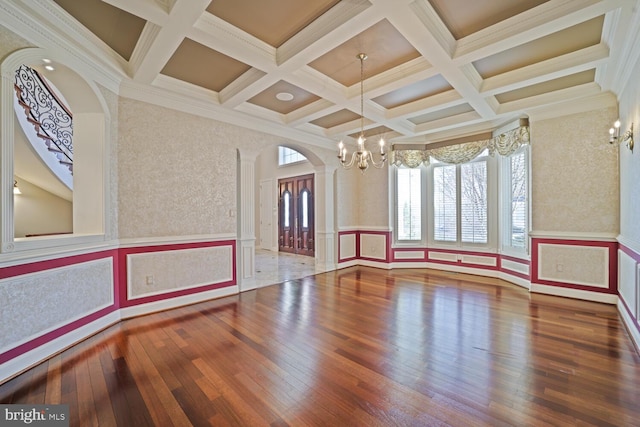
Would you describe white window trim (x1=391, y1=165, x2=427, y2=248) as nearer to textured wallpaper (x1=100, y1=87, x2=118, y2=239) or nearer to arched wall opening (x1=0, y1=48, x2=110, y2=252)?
textured wallpaper (x1=100, y1=87, x2=118, y2=239)

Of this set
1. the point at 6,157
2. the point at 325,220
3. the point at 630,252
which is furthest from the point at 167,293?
the point at 630,252

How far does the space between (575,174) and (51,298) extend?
21.9 ft

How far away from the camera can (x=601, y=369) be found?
2346mm

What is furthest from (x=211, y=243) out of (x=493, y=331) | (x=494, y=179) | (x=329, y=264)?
(x=494, y=179)

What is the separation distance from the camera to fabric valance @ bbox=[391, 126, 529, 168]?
4.87m

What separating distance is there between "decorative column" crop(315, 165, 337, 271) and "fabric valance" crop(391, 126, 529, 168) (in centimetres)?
156

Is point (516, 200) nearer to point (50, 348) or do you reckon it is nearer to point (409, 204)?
point (409, 204)

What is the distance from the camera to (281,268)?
6766mm

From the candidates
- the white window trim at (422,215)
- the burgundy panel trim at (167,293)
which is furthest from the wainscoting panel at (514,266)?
the burgundy panel trim at (167,293)

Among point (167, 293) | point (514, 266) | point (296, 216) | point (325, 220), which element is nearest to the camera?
point (167, 293)

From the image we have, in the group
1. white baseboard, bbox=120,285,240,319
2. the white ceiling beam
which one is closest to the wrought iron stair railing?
the white ceiling beam

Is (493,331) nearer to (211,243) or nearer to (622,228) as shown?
(622,228)

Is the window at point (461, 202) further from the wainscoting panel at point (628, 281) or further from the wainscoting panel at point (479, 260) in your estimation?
the wainscoting panel at point (628, 281)
